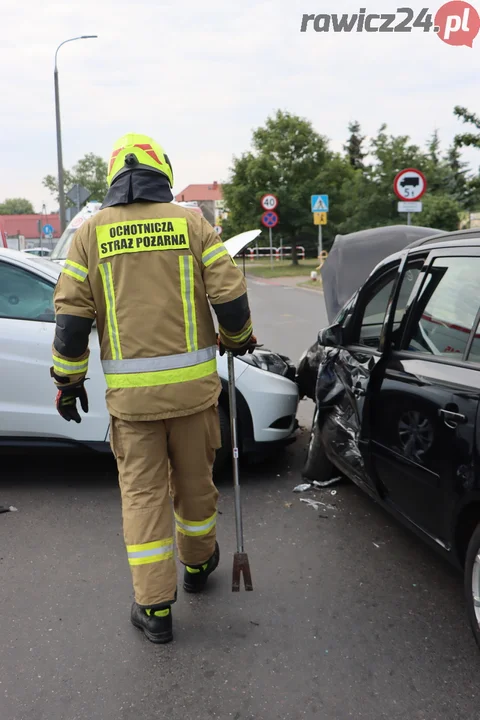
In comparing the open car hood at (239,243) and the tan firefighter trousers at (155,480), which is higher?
the open car hood at (239,243)

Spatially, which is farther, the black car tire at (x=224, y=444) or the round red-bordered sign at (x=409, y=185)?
the round red-bordered sign at (x=409, y=185)

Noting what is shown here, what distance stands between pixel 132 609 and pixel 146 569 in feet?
0.97

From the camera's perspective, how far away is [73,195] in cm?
1878

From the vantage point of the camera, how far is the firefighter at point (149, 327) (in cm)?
291

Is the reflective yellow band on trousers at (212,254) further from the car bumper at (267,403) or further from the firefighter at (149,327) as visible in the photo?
the car bumper at (267,403)

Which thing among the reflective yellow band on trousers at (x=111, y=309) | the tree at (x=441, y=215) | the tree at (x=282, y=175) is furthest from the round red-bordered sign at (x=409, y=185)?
the tree at (x=282, y=175)

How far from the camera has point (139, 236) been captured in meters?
2.88

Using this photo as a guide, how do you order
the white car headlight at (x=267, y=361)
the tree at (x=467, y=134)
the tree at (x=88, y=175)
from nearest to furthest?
the white car headlight at (x=267, y=361)
the tree at (x=467, y=134)
the tree at (x=88, y=175)

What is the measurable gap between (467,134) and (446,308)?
18.9 m

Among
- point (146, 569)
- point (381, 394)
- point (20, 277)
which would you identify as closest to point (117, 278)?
point (146, 569)

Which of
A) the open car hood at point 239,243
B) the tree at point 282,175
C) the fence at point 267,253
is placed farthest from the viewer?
the fence at point 267,253

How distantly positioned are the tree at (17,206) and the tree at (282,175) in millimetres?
98418

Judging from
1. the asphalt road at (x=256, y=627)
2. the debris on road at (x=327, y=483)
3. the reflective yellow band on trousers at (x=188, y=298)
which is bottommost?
the debris on road at (x=327, y=483)

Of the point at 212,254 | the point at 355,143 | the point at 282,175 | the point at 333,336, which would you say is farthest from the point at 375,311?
the point at 355,143
